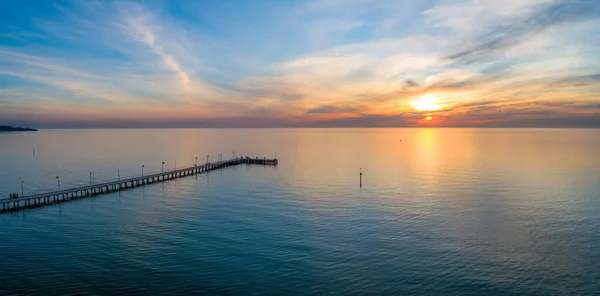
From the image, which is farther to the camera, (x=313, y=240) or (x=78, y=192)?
(x=78, y=192)

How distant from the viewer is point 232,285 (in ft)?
109

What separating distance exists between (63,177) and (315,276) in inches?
3534

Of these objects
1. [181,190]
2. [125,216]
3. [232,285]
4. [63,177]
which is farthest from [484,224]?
[63,177]

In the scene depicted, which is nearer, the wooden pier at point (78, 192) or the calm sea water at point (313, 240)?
the calm sea water at point (313, 240)

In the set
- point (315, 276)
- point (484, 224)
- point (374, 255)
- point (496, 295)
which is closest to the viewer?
point (496, 295)

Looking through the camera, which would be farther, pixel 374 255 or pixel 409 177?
pixel 409 177

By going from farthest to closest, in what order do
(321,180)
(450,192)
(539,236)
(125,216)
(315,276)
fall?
(321,180), (450,192), (125,216), (539,236), (315,276)

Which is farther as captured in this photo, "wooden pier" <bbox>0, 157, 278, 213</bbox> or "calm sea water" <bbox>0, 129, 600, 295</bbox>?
"wooden pier" <bbox>0, 157, 278, 213</bbox>

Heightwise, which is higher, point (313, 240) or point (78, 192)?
point (78, 192)

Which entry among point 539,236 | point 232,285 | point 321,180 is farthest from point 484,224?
point 321,180

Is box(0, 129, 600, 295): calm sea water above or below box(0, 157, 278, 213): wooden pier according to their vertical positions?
below

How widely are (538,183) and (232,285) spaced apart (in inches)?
3228

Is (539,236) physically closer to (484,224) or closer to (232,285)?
(484,224)

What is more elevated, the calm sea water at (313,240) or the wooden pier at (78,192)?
the wooden pier at (78,192)
